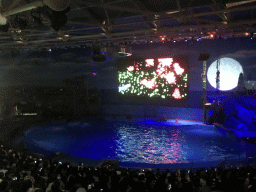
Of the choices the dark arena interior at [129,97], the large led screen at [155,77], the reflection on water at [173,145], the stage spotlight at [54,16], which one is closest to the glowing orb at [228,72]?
the dark arena interior at [129,97]

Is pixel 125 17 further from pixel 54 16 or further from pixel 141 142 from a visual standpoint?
pixel 141 142

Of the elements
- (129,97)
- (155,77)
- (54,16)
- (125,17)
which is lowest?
(129,97)

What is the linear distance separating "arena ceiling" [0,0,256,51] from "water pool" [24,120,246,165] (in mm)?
6119

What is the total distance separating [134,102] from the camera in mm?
23203

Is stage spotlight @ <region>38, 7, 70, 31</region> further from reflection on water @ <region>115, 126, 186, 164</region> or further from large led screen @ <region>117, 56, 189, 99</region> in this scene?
large led screen @ <region>117, 56, 189, 99</region>

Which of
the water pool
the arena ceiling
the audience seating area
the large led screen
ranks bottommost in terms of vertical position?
the water pool

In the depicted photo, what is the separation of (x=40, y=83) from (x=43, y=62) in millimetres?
2619

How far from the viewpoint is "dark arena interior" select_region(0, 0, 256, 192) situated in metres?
5.96

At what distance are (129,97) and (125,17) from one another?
12133 mm

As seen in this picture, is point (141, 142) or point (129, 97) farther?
point (129, 97)

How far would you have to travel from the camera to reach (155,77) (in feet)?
68.3

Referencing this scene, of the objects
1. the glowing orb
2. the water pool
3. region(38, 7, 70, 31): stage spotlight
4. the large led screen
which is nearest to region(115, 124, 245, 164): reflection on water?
the water pool

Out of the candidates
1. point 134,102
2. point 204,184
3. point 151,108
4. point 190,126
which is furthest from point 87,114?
point 204,184

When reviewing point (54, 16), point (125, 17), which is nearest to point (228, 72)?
point (125, 17)
